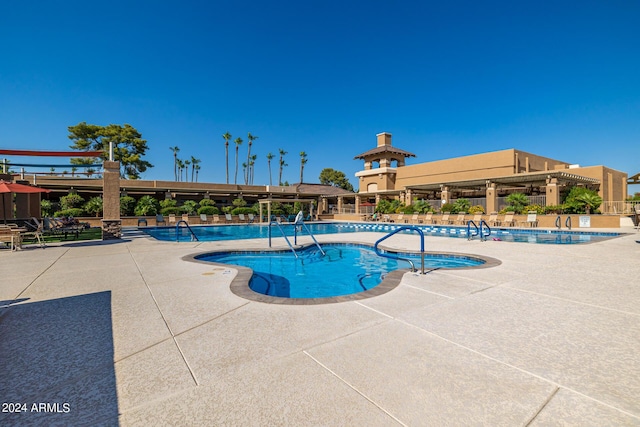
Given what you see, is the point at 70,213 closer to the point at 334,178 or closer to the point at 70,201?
the point at 70,201

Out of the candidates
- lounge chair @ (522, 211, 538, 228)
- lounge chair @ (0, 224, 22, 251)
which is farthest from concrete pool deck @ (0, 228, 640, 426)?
lounge chair @ (522, 211, 538, 228)

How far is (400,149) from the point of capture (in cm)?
3797

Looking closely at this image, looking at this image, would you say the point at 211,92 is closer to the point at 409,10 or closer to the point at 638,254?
the point at 409,10

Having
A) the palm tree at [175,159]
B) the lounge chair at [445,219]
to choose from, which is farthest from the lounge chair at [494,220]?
the palm tree at [175,159]

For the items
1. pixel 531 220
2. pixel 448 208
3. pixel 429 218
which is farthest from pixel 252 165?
pixel 531 220

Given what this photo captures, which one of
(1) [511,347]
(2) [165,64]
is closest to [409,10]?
(2) [165,64]

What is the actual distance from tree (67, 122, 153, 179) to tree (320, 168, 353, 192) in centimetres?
3517

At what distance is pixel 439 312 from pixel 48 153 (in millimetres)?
16307

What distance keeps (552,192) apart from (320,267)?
19786 mm

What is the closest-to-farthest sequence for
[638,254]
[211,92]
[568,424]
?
1. [568,424]
2. [638,254]
3. [211,92]

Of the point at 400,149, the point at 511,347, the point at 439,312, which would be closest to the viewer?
the point at 511,347

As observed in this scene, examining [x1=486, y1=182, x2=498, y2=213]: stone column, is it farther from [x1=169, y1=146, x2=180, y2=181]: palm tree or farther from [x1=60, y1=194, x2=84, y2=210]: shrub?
[x1=169, y1=146, x2=180, y2=181]: palm tree

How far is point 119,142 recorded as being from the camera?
35.5 metres

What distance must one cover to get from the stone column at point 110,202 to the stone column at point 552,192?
25.5 meters
